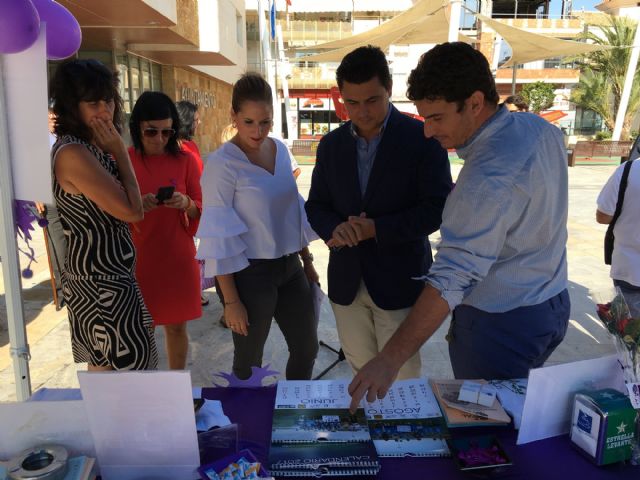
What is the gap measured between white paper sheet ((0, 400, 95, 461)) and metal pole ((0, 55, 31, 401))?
1.72 feet

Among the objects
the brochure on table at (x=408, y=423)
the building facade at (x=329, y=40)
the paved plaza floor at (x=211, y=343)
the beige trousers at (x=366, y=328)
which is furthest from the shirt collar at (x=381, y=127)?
the building facade at (x=329, y=40)

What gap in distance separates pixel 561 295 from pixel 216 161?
1.28 metres

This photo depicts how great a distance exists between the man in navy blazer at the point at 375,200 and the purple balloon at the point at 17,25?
947 millimetres

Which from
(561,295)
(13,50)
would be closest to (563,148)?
(561,295)

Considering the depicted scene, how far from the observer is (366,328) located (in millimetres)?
2059

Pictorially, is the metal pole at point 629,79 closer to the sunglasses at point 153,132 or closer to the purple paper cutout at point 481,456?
the sunglasses at point 153,132

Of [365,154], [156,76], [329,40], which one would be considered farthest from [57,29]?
[329,40]

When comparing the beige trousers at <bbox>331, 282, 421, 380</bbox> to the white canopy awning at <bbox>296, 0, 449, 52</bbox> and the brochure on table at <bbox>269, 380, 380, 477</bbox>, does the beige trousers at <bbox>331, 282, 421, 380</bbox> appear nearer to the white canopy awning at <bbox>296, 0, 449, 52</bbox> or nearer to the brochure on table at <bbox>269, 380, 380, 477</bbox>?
the brochure on table at <bbox>269, 380, 380, 477</bbox>

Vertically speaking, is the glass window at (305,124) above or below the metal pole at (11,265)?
above

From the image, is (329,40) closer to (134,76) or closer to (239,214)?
(134,76)

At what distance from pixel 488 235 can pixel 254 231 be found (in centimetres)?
103

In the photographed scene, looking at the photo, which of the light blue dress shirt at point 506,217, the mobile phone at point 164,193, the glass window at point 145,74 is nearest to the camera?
the light blue dress shirt at point 506,217

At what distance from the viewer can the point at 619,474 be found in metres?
1.08

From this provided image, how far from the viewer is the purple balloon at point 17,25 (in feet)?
4.06
